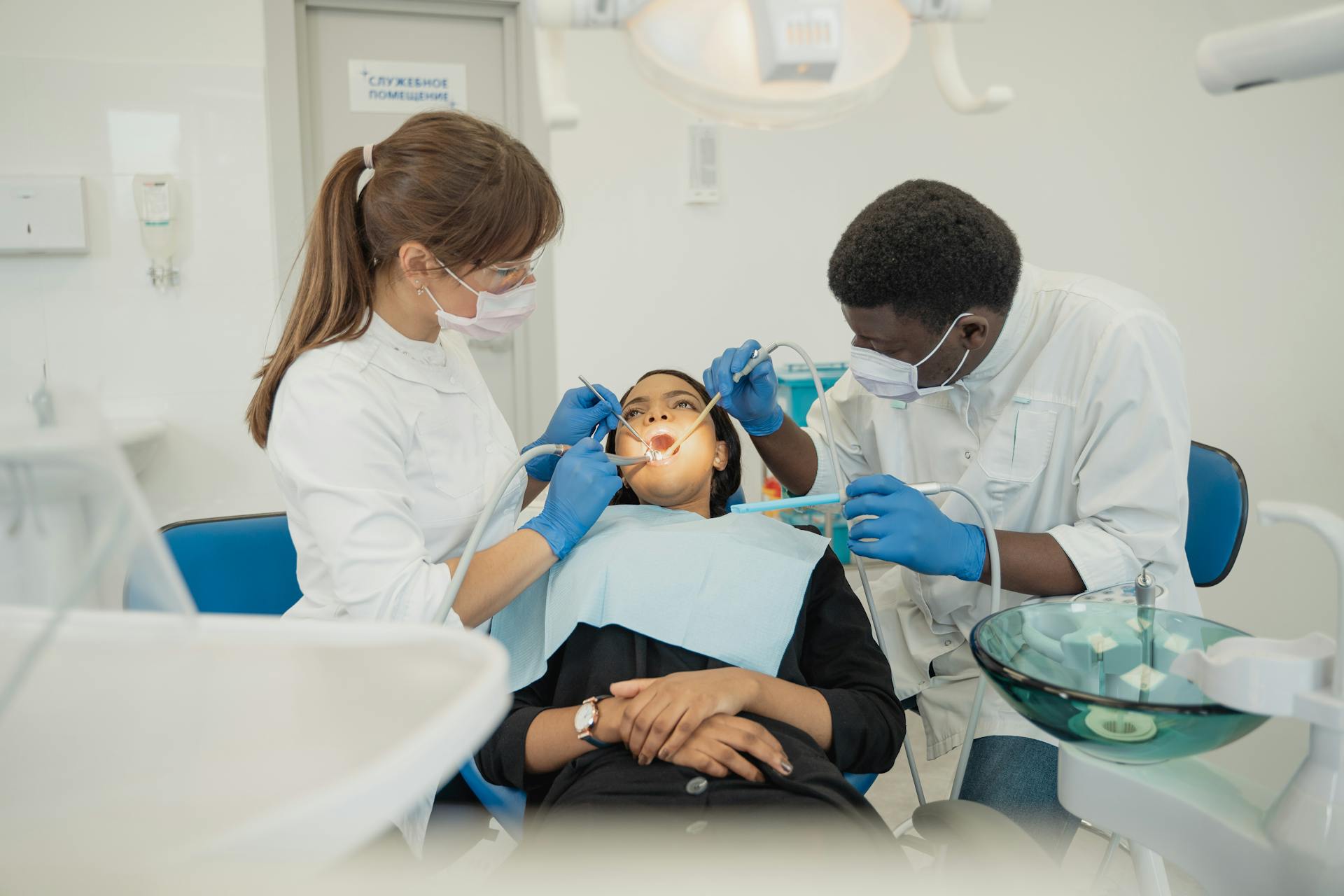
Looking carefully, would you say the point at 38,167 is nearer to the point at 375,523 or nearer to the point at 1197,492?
the point at 375,523

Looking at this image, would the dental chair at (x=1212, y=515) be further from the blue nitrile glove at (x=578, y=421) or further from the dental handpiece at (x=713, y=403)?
the blue nitrile glove at (x=578, y=421)

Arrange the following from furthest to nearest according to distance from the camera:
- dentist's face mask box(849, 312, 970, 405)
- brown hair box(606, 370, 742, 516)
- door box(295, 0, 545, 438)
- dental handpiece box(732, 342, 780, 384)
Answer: door box(295, 0, 545, 438), brown hair box(606, 370, 742, 516), dental handpiece box(732, 342, 780, 384), dentist's face mask box(849, 312, 970, 405)

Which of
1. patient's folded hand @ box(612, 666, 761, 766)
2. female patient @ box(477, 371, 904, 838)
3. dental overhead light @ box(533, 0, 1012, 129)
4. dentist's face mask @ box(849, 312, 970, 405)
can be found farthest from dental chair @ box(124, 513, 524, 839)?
dental overhead light @ box(533, 0, 1012, 129)

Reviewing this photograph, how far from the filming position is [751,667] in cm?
153

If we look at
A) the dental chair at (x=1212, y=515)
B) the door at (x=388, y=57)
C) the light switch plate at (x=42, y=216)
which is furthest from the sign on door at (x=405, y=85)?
the dental chair at (x=1212, y=515)

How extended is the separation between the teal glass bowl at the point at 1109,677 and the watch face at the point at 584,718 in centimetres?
57

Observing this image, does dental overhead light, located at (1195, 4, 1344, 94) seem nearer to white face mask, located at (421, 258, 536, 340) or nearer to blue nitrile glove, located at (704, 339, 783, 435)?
white face mask, located at (421, 258, 536, 340)

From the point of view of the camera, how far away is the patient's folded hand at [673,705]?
1.31m

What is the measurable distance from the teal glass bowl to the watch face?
1.88ft

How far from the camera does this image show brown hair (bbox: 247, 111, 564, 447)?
4.34 ft

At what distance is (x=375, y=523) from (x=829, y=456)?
981mm

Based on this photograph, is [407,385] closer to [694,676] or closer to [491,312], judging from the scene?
[491,312]

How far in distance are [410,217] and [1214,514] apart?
141 centimetres

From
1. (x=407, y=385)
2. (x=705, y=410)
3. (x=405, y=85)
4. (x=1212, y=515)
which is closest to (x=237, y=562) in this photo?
(x=407, y=385)
